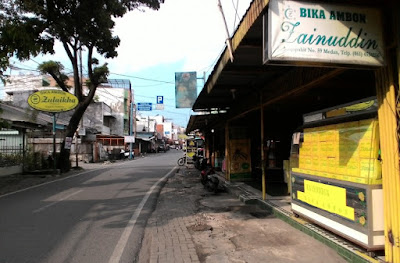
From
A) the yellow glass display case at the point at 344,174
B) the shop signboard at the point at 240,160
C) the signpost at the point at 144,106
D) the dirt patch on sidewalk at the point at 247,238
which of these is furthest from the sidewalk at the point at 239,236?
the signpost at the point at 144,106

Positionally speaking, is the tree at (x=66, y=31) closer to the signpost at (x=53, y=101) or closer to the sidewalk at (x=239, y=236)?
the signpost at (x=53, y=101)

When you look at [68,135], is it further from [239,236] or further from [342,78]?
[342,78]

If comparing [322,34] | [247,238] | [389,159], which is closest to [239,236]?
[247,238]

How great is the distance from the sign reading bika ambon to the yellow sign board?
1753 cm

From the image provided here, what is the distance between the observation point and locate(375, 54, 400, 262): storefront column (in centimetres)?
400

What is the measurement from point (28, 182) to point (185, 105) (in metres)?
9.31

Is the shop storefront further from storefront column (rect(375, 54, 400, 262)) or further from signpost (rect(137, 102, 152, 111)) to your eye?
signpost (rect(137, 102, 152, 111))

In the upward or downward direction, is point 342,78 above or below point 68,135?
above

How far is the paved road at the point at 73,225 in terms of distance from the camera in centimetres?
518

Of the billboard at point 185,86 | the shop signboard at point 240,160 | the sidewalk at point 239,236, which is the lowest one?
the sidewalk at point 239,236

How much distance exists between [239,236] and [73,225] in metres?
3.45

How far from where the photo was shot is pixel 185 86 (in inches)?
804

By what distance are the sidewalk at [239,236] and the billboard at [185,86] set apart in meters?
11.5

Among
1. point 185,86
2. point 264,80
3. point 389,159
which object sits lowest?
point 389,159
